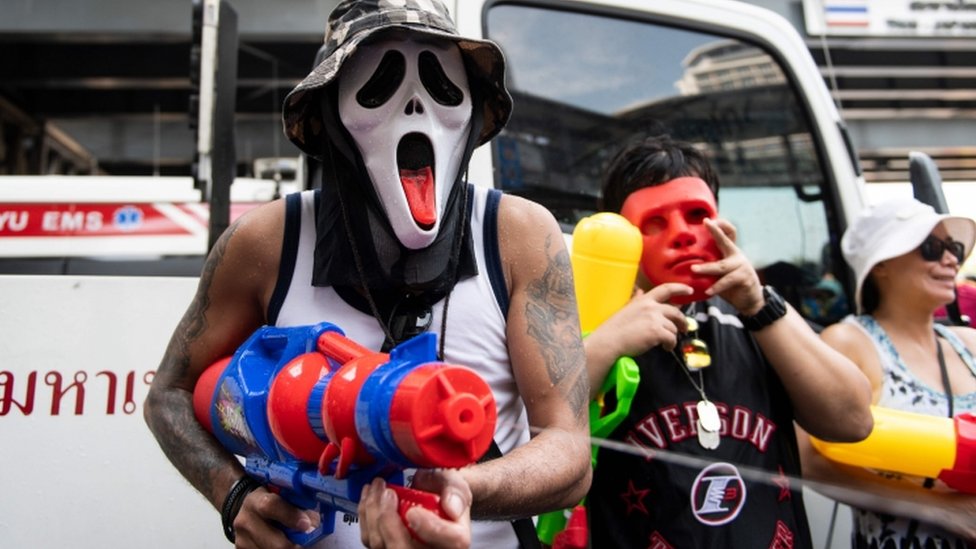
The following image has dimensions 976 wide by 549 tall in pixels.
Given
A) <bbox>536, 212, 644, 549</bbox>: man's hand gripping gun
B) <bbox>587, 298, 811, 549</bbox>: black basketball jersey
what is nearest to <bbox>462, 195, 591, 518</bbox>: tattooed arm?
<bbox>536, 212, 644, 549</bbox>: man's hand gripping gun

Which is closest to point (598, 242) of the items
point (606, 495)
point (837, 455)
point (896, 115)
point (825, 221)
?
point (606, 495)

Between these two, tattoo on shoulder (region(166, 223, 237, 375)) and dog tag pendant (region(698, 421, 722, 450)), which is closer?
tattoo on shoulder (region(166, 223, 237, 375))

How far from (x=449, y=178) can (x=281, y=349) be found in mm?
382

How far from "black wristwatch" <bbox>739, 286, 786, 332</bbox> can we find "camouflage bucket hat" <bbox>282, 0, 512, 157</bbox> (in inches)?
28.0

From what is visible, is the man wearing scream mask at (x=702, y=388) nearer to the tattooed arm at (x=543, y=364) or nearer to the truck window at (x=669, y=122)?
the tattooed arm at (x=543, y=364)

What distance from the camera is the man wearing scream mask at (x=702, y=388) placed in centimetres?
173

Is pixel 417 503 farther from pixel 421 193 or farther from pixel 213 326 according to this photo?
pixel 213 326

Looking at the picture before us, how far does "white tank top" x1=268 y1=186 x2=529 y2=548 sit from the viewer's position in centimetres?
139

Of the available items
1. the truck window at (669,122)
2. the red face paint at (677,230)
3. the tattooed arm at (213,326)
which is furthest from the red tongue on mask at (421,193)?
the truck window at (669,122)

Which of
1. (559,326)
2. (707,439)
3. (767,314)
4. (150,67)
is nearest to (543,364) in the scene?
(559,326)

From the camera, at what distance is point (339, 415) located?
37.7 inches

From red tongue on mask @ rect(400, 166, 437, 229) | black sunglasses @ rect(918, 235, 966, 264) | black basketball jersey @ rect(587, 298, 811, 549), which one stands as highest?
black sunglasses @ rect(918, 235, 966, 264)

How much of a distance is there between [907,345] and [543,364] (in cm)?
136

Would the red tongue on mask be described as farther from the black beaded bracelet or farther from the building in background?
the building in background
